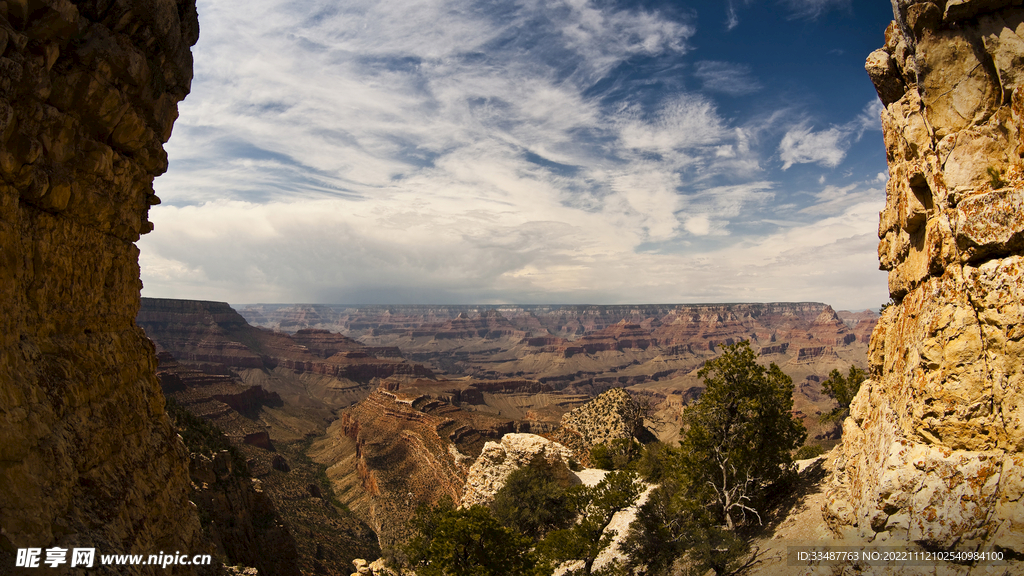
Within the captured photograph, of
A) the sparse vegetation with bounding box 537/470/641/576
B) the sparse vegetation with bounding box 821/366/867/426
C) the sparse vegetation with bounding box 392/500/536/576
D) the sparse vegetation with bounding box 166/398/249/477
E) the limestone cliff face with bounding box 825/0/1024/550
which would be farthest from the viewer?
the sparse vegetation with bounding box 821/366/867/426

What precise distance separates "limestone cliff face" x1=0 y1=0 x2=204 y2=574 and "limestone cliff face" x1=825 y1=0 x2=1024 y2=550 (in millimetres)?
19460

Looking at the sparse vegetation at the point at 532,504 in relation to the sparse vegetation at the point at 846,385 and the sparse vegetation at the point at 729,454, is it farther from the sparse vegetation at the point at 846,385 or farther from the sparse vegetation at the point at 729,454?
the sparse vegetation at the point at 846,385

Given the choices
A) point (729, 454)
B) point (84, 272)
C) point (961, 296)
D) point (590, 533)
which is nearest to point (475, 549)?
point (590, 533)

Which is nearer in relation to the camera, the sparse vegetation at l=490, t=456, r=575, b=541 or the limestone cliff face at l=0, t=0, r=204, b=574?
the limestone cliff face at l=0, t=0, r=204, b=574

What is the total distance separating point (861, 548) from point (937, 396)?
5377mm

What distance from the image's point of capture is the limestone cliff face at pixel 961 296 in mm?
9570

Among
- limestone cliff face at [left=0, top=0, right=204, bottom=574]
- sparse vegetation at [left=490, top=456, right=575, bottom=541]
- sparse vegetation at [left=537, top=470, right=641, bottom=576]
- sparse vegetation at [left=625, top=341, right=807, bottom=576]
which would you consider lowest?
sparse vegetation at [left=490, top=456, right=575, bottom=541]

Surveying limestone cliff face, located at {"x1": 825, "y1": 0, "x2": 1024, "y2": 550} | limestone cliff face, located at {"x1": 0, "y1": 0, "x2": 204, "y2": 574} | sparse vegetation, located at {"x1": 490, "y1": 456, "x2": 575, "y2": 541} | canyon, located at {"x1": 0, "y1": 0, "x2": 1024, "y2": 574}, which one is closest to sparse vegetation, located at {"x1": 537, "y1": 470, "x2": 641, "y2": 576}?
sparse vegetation, located at {"x1": 490, "y1": 456, "x2": 575, "y2": 541}

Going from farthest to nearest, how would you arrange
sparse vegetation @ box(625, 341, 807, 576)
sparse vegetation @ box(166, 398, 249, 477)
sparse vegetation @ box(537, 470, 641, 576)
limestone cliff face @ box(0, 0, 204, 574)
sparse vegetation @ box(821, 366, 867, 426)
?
sparse vegetation @ box(821, 366, 867, 426) → sparse vegetation @ box(166, 398, 249, 477) → sparse vegetation @ box(537, 470, 641, 576) → sparse vegetation @ box(625, 341, 807, 576) → limestone cliff face @ box(0, 0, 204, 574)

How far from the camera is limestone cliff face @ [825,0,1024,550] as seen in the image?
9.57m

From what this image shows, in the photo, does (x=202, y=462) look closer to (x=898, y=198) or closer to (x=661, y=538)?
(x=661, y=538)

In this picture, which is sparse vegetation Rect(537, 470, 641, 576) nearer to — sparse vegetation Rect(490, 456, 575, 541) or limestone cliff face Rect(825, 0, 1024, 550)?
sparse vegetation Rect(490, 456, 575, 541)

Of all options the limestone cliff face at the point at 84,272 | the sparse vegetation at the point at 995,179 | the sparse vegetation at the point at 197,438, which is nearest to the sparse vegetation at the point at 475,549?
the limestone cliff face at the point at 84,272

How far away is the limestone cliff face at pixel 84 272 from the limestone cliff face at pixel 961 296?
63.8 ft
